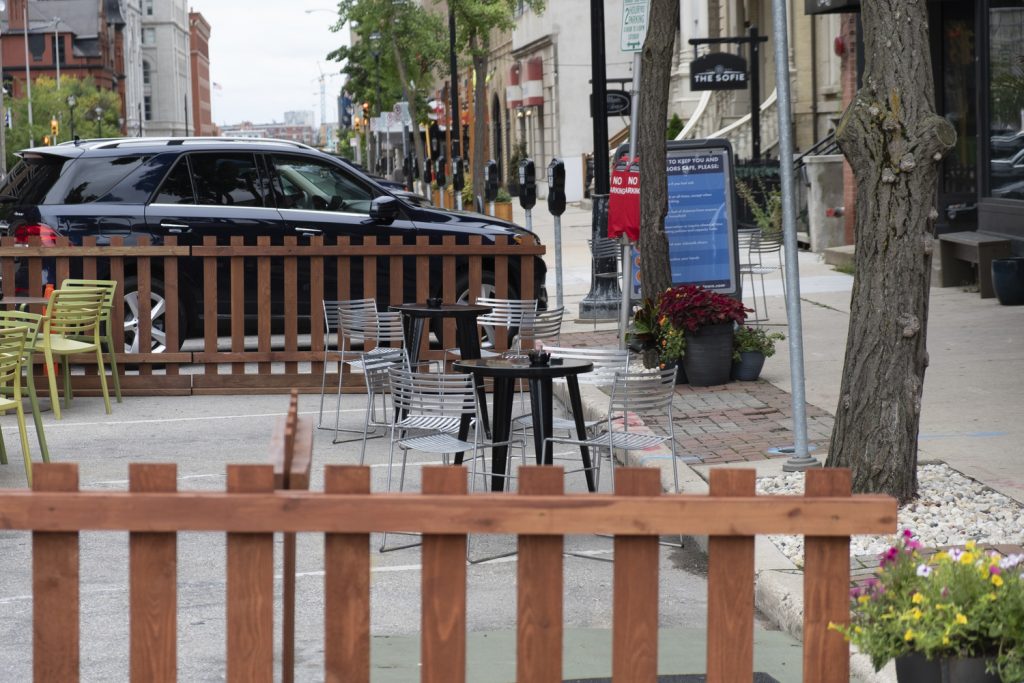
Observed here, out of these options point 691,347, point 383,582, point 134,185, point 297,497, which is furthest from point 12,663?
point 134,185

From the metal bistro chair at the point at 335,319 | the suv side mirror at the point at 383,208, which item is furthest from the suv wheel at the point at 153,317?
the suv side mirror at the point at 383,208

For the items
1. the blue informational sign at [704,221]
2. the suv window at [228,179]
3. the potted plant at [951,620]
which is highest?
the suv window at [228,179]

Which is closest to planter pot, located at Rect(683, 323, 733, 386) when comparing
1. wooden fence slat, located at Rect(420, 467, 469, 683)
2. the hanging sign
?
the hanging sign

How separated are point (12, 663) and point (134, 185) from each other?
353 inches

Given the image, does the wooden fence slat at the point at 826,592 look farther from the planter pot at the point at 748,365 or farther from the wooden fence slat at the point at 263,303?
the wooden fence slat at the point at 263,303

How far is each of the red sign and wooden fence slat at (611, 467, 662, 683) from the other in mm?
8607

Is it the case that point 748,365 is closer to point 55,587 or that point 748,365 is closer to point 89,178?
point 89,178

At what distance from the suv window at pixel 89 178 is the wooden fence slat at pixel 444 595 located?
36.6ft

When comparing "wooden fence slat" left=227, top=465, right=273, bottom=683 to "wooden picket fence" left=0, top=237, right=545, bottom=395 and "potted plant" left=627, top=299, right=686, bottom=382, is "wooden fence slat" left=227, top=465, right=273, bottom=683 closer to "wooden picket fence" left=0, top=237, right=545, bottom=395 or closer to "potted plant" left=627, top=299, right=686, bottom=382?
"potted plant" left=627, top=299, right=686, bottom=382

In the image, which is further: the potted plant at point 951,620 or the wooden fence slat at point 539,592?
the potted plant at point 951,620

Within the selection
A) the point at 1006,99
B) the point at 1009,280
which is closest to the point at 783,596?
the point at 1009,280

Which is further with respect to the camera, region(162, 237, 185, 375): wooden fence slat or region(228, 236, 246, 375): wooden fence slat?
region(162, 237, 185, 375): wooden fence slat

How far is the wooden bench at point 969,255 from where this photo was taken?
1620 centimetres

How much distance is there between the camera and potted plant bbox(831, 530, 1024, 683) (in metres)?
3.60
